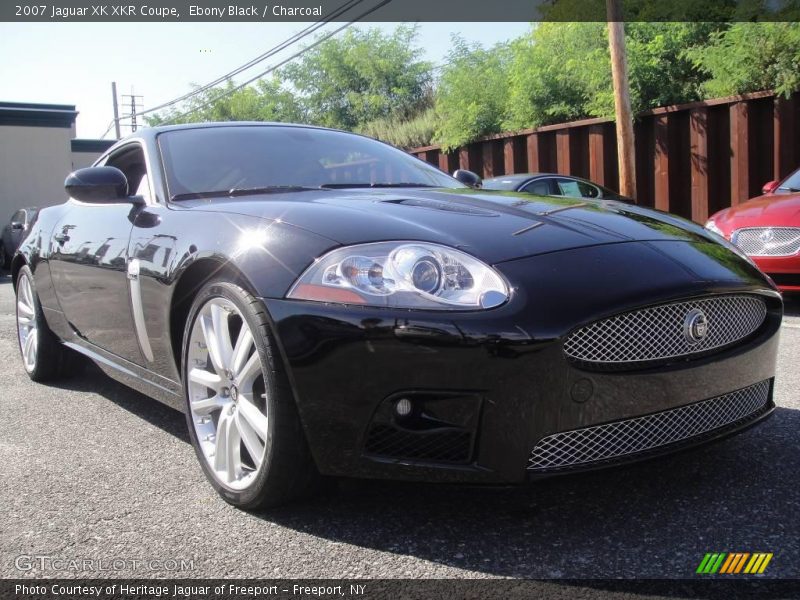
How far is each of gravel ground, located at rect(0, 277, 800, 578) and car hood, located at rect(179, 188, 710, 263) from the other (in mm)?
693

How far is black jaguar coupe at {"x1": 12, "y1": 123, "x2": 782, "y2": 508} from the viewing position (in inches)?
79.9

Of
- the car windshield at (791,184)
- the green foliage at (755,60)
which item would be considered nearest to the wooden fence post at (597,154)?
the green foliage at (755,60)

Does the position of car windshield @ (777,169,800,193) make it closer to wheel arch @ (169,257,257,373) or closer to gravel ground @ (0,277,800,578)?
gravel ground @ (0,277,800,578)

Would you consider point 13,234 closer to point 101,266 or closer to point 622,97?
point 622,97

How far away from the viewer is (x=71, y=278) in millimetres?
3777

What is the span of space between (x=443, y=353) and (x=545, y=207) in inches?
37.9

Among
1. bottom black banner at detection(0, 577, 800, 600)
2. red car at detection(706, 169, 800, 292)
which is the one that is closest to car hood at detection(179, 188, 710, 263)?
bottom black banner at detection(0, 577, 800, 600)

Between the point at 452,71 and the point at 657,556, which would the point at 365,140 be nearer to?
the point at 657,556

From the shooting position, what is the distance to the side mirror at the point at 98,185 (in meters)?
3.30

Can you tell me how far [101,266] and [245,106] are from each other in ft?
131

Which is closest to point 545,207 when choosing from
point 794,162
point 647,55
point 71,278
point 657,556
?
point 657,556

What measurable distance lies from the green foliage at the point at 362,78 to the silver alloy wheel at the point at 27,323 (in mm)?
25252

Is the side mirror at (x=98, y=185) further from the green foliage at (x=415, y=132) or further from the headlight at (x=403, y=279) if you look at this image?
the green foliage at (x=415, y=132)

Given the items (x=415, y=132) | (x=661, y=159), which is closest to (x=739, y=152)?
(x=661, y=159)
